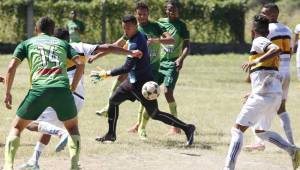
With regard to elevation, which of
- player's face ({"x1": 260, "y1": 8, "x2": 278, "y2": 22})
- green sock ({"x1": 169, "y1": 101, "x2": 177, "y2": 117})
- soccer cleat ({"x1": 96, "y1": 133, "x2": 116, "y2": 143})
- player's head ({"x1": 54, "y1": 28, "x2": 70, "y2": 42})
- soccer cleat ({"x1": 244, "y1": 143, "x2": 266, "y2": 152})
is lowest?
soccer cleat ({"x1": 244, "y1": 143, "x2": 266, "y2": 152})

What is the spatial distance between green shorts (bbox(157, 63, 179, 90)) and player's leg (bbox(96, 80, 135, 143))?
1.62 metres

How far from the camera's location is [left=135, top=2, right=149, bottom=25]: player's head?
11828 mm

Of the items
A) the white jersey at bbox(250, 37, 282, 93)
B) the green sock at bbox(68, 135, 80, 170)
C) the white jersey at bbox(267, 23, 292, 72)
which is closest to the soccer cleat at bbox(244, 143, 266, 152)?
the white jersey at bbox(267, 23, 292, 72)

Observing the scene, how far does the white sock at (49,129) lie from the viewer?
30.9 feet

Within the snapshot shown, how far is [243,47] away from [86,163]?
2299 centimetres

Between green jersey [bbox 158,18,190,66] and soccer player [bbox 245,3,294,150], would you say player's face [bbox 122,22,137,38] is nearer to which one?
soccer player [bbox 245,3,294,150]

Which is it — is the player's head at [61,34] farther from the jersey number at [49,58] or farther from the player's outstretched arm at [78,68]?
the jersey number at [49,58]

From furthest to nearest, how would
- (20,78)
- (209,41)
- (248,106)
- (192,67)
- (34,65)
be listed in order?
(209,41) < (192,67) < (20,78) < (248,106) < (34,65)

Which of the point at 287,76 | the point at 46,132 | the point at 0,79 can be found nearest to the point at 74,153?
the point at 46,132

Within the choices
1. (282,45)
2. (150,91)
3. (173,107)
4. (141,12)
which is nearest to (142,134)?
(173,107)

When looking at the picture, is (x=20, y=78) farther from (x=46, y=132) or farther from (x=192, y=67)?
(x=46, y=132)

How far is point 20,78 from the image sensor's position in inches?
815

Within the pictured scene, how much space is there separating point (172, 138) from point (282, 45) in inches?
88.2

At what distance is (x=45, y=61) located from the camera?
8.42 metres
